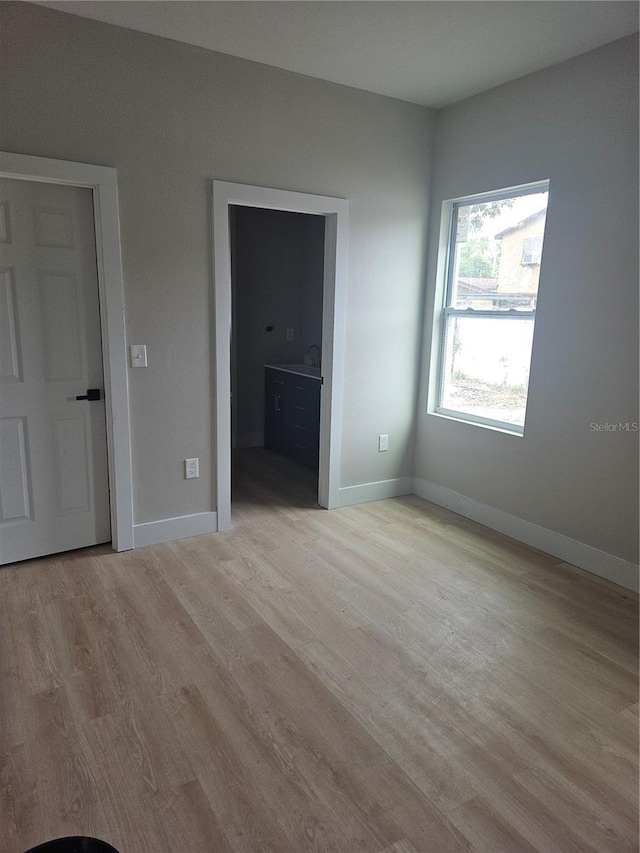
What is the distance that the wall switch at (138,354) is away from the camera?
3047mm

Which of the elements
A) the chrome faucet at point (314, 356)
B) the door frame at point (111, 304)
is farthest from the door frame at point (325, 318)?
the chrome faucet at point (314, 356)

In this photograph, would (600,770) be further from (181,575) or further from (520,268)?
(520,268)

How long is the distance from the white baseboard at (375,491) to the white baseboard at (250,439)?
193cm

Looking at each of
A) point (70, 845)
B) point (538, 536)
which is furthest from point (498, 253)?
point (70, 845)

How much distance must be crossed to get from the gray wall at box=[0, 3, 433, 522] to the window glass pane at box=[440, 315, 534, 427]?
43 cm

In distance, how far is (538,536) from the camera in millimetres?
3391

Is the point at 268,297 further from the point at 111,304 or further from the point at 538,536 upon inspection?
the point at 538,536

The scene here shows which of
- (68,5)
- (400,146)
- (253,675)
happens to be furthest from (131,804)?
(400,146)

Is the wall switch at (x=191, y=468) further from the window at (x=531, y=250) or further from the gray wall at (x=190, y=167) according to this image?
the window at (x=531, y=250)

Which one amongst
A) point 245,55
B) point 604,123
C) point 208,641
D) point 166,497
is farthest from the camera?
point 166,497

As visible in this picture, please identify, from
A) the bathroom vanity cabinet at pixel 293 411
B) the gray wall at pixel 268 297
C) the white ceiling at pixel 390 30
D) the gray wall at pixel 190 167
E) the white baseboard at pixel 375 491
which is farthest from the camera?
the gray wall at pixel 268 297

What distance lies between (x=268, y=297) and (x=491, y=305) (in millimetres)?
2641

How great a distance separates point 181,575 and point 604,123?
3.18m

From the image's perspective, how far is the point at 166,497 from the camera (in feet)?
10.9
